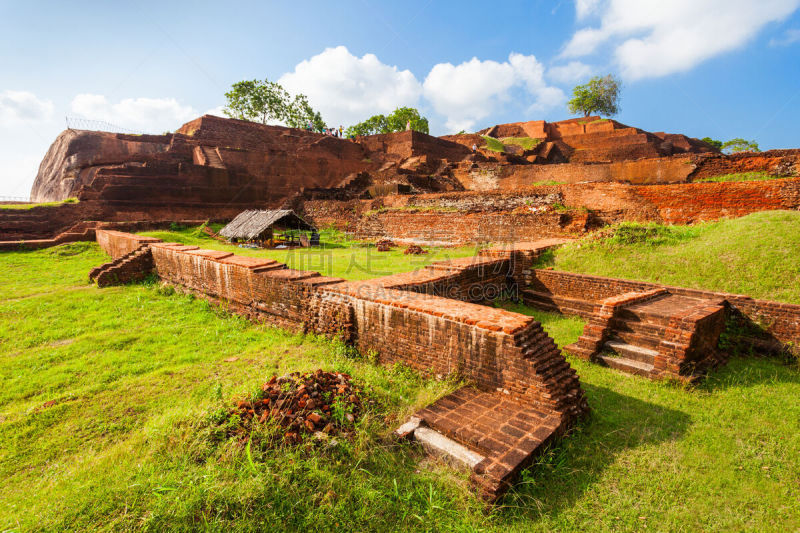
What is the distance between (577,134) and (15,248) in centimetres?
3229

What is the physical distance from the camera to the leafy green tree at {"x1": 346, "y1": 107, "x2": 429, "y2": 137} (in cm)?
4216

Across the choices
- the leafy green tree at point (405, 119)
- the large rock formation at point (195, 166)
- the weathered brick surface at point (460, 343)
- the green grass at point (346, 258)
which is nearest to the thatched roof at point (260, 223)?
the green grass at point (346, 258)

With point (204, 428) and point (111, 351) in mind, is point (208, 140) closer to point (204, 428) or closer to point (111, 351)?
point (111, 351)

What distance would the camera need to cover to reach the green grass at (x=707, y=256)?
16.9ft

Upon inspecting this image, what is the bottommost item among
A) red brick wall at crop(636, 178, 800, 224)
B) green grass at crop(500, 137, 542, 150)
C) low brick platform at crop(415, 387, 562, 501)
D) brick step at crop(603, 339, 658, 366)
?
brick step at crop(603, 339, 658, 366)

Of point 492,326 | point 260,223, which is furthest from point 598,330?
point 260,223

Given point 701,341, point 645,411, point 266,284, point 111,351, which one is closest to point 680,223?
point 701,341

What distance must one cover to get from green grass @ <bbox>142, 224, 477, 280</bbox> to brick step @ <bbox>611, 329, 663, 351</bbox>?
4.24 meters

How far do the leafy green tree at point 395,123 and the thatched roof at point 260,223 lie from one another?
3190 cm

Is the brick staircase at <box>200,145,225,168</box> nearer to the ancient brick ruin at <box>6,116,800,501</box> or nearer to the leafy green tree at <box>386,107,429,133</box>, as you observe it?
the ancient brick ruin at <box>6,116,800,501</box>

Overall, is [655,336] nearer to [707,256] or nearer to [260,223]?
[707,256]

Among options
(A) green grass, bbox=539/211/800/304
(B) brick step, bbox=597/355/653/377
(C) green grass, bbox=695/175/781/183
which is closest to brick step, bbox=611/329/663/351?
(B) brick step, bbox=597/355/653/377

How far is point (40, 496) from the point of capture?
2.04 meters

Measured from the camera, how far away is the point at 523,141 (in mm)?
28781
